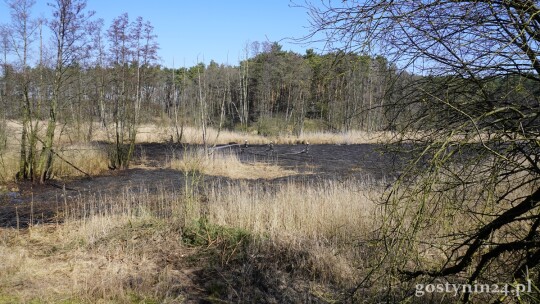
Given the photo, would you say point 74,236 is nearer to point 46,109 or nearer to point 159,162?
point 46,109

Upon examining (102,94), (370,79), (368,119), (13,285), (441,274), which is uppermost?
(102,94)

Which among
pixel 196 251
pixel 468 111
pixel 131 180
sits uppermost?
pixel 468 111

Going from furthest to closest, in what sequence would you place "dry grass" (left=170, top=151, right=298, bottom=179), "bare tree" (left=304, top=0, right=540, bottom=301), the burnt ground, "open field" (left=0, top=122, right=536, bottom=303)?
"dry grass" (left=170, top=151, right=298, bottom=179), the burnt ground, "open field" (left=0, top=122, right=536, bottom=303), "bare tree" (left=304, top=0, right=540, bottom=301)

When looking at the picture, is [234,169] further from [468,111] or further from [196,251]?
[468,111]

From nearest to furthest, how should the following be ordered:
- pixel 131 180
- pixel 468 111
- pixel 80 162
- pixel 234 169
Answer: pixel 468 111
pixel 131 180
pixel 80 162
pixel 234 169

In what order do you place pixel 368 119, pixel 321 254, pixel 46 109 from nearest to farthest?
pixel 368 119, pixel 321 254, pixel 46 109

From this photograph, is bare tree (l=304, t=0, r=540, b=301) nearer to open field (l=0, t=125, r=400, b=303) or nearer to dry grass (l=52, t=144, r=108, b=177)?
open field (l=0, t=125, r=400, b=303)

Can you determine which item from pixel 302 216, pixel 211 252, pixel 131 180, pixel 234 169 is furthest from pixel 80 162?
pixel 302 216

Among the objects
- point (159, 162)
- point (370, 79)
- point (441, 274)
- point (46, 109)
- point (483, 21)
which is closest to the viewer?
point (483, 21)

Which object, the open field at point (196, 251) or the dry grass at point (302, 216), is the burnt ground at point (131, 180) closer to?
the open field at point (196, 251)

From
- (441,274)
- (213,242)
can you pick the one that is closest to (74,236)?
(213,242)

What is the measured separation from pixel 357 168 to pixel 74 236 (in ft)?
32.6

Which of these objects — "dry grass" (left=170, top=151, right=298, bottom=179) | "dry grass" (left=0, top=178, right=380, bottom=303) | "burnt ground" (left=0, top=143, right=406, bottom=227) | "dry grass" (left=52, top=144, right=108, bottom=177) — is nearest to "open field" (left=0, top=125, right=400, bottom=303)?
"dry grass" (left=0, top=178, right=380, bottom=303)

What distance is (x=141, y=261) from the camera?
4719 mm
